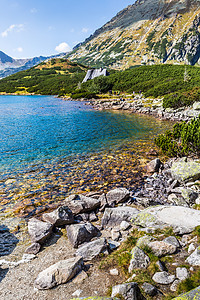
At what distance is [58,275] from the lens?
17.5 ft

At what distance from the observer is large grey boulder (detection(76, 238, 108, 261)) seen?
6326 mm

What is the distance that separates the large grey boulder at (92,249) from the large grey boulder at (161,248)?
175 cm

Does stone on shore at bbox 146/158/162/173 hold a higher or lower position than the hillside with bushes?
lower

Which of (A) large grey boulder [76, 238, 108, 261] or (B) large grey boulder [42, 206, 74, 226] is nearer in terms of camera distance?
(A) large grey boulder [76, 238, 108, 261]

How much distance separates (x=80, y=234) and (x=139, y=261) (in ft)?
9.34

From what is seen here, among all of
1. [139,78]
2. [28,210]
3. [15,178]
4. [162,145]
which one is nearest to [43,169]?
[15,178]

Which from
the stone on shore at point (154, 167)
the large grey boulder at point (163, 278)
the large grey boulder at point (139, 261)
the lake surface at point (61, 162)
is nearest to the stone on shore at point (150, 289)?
the large grey boulder at point (163, 278)

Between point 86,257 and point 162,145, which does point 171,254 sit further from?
point 162,145

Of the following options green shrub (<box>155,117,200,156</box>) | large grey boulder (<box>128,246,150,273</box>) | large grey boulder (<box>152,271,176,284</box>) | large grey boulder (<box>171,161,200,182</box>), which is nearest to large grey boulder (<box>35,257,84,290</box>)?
large grey boulder (<box>128,246,150,273</box>)

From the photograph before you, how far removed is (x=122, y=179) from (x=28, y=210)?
7.07 meters

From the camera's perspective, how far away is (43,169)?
1512 cm

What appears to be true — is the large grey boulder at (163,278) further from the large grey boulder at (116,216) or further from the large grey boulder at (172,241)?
the large grey boulder at (116,216)

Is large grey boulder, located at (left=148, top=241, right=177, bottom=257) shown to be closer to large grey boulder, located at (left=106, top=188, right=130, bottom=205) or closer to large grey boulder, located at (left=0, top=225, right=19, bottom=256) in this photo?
large grey boulder, located at (left=106, top=188, right=130, bottom=205)

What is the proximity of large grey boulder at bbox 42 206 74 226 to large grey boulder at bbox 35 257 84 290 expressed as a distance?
9.66ft
